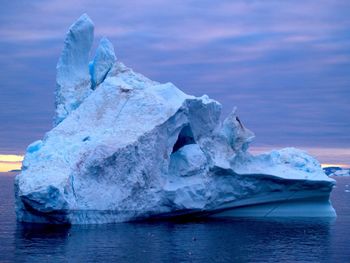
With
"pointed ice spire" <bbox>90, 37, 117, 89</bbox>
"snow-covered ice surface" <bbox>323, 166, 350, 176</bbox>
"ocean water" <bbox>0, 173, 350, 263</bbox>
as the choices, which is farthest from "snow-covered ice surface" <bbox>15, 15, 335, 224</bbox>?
"snow-covered ice surface" <bbox>323, 166, 350, 176</bbox>

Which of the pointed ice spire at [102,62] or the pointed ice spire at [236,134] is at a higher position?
the pointed ice spire at [102,62]

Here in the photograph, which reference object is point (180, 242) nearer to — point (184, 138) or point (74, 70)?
point (184, 138)

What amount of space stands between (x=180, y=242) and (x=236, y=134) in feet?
24.9

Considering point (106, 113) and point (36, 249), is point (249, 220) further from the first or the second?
point (36, 249)

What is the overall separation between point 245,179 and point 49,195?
9.39 m

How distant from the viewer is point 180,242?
909 inches

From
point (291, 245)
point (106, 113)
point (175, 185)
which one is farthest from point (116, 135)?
point (291, 245)

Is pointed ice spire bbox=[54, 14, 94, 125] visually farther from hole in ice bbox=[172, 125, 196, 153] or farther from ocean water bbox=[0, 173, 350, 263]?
ocean water bbox=[0, 173, 350, 263]

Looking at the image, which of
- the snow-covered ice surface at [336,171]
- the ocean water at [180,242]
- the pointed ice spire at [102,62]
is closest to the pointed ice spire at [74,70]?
the pointed ice spire at [102,62]

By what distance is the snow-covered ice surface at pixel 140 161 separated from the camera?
24719 millimetres

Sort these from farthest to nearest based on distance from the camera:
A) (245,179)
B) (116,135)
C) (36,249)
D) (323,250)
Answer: (245,179), (116,135), (323,250), (36,249)

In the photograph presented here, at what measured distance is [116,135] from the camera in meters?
25.9

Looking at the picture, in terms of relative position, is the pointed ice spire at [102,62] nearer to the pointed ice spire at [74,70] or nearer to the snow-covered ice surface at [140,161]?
the snow-covered ice surface at [140,161]

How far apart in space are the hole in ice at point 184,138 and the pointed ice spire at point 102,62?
187 inches
